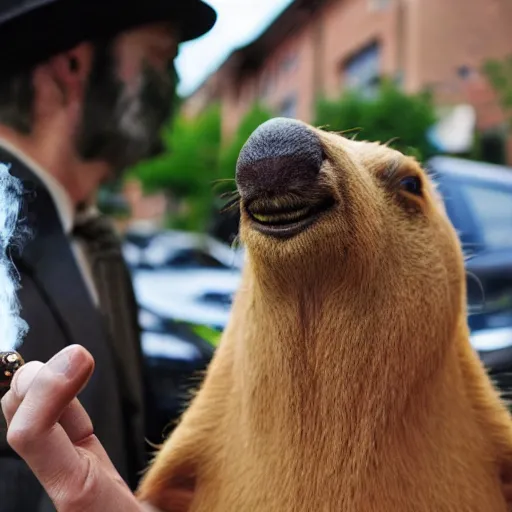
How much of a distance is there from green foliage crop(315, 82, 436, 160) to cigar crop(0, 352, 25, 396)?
260 millimetres

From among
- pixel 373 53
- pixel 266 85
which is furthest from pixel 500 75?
pixel 266 85

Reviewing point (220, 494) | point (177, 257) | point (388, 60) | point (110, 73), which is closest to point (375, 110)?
point (388, 60)

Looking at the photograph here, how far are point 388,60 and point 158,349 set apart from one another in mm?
406

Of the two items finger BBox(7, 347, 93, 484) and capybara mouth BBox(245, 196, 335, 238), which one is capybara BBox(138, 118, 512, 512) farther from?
finger BBox(7, 347, 93, 484)

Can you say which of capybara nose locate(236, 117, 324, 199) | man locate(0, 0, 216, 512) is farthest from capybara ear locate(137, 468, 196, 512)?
capybara nose locate(236, 117, 324, 199)

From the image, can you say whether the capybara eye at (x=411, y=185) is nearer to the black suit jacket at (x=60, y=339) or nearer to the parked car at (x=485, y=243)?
the parked car at (x=485, y=243)

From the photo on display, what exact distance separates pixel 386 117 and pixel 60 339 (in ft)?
1.14

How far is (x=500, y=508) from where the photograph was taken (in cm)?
45

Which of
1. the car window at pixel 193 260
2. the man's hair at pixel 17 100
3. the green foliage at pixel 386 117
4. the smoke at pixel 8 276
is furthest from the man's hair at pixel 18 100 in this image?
the car window at pixel 193 260

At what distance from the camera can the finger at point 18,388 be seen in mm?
350

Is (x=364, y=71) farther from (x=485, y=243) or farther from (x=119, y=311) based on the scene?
(x=119, y=311)

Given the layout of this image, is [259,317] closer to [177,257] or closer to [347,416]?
[347,416]

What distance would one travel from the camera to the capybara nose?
0.36m

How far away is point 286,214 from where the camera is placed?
377mm
